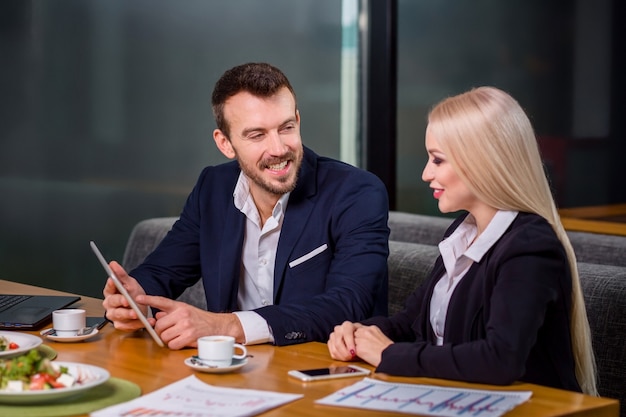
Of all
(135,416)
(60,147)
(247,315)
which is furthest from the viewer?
(60,147)

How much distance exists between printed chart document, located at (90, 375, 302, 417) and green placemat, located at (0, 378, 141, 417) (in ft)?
0.12

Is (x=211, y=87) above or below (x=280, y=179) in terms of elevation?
above

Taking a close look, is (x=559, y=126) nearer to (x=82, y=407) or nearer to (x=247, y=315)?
(x=247, y=315)

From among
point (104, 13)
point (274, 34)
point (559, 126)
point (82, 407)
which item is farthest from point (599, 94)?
point (82, 407)

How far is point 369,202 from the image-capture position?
274 cm

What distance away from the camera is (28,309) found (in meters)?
2.56

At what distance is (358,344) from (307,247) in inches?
28.1

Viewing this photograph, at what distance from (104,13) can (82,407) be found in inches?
117

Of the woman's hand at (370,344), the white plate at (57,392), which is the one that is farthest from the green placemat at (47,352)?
the woman's hand at (370,344)

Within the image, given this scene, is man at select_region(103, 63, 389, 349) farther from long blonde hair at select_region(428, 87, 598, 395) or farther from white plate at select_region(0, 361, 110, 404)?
white plate at select_region(0, 361, 110, 404)

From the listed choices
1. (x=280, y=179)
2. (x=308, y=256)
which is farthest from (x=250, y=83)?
(x=308, y=256)

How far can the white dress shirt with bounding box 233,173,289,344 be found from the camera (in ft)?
9.27

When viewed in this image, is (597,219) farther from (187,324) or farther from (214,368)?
(214,368)

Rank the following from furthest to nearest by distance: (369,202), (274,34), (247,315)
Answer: (274,34)
(369,202)
(247,315)
